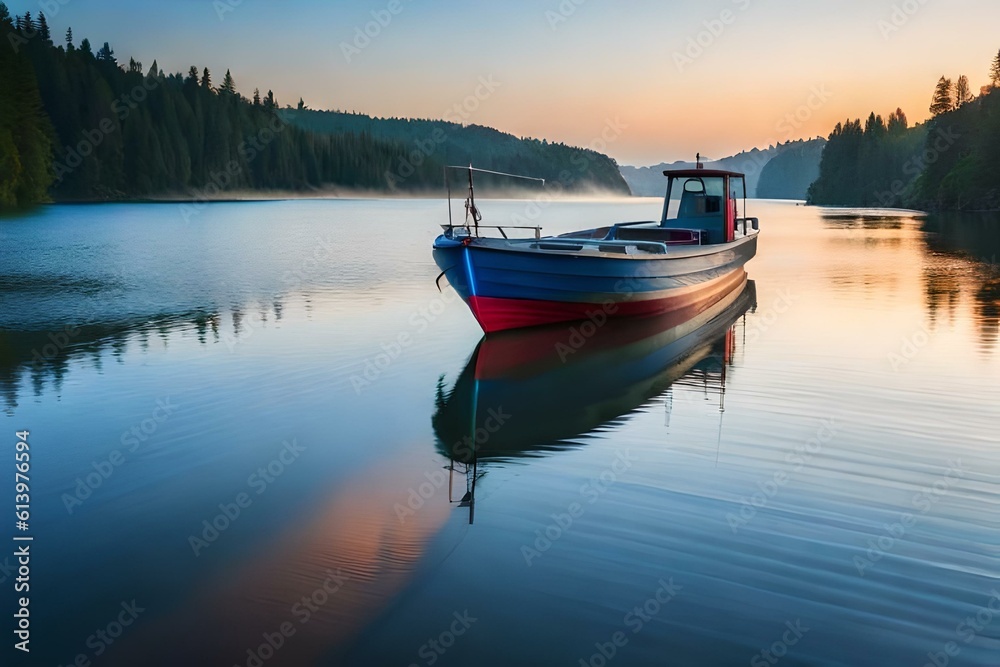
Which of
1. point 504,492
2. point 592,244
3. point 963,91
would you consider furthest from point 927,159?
point 504,492

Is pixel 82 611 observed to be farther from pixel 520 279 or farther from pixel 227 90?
pixel 227 90

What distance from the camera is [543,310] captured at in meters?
17.8

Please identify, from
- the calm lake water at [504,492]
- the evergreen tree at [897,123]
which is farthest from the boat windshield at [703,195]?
the evergreen tree at [897,123]

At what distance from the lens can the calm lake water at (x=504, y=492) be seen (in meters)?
5.49

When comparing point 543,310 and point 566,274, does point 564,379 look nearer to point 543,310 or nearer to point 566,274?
point 566,274

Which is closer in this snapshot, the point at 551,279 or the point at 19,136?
the point at 551,279

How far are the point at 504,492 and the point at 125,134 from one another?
393 ft

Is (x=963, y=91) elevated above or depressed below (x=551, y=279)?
above

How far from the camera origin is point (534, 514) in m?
7.80

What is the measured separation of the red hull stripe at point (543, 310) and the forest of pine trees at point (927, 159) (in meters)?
82.0

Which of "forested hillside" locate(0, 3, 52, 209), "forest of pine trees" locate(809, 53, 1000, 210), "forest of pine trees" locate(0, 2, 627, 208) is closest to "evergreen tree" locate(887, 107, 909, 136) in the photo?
"forest of pine trees" locate(809, 53, 1000, 210)

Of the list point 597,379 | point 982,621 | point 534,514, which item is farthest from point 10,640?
point 597,379

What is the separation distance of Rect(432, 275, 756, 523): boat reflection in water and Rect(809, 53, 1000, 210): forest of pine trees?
273 feet

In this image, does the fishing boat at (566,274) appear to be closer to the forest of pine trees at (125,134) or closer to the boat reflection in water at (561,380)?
the boat reflection in water at (561,380)
